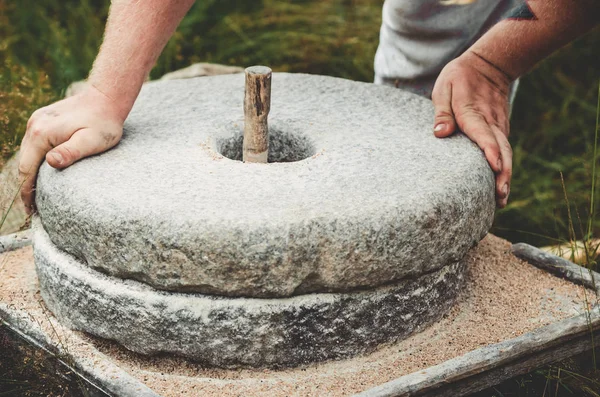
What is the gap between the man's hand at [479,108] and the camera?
230cm

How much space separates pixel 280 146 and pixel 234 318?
742 mm

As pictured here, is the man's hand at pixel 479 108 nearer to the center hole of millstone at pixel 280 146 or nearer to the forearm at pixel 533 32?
the forearm at pixel 533 32

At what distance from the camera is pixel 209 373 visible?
201 cm

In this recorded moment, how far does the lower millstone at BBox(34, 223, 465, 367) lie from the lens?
6.26ft

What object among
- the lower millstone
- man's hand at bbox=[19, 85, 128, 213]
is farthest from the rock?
the lower millstone

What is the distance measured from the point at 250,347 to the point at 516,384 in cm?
78

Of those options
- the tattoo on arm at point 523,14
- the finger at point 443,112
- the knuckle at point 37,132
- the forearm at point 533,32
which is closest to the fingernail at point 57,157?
the knuckle at point 37,132

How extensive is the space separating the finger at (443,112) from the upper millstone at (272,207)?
0.04 metres

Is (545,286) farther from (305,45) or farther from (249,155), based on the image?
(305,45)

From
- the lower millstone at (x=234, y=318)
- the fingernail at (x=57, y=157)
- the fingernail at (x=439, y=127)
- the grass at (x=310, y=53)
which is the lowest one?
the grass at (x=310, y=53)

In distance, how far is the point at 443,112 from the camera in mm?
2389

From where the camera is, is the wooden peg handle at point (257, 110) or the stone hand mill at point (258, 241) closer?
the stone hand mill at point (258, 241)

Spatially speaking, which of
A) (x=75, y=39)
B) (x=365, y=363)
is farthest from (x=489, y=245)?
(x=75, y=39)

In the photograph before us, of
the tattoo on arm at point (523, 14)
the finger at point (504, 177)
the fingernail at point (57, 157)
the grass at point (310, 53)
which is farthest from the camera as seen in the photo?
the grass at point (310, 53)
